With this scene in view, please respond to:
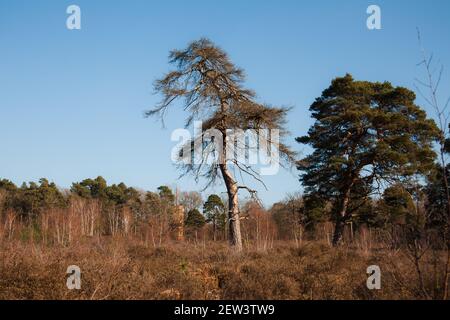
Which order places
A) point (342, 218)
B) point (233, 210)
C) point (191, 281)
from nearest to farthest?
point (191, 281) < point (233, 210) < point (342, 218)

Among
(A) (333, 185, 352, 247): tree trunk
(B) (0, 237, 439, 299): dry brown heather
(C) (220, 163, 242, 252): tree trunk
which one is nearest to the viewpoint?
(B) (0, 237, 439, 299): dry brown heather

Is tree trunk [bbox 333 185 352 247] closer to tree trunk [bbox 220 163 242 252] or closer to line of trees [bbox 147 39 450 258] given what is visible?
line of trees [bbox 147 39 450 258]

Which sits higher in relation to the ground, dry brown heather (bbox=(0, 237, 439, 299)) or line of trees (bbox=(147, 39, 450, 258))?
line of trees (bbox=(147, 39, 450, 258))

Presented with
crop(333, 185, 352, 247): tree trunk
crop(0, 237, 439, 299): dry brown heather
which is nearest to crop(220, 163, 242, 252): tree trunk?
crop(0, 237, 439, 299): dry brown heather

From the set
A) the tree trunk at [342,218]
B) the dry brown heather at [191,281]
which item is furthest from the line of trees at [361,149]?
the dry brown heather at [191,281]

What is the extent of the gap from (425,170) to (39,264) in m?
19.3

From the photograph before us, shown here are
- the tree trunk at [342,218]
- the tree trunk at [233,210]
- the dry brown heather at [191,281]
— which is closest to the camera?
the dry brown heather at [191,281]

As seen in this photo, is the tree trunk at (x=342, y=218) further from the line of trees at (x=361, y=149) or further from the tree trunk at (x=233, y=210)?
the tree trunk at (x=233, y=210)

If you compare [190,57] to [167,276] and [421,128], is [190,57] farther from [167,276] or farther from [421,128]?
[421,128]

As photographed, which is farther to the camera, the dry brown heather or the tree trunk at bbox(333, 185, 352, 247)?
the tree trunk at bbox(333, 185, 352, 247)

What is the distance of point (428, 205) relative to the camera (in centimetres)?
609

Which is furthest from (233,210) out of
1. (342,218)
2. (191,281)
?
(342,218)

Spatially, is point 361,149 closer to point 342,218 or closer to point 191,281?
point 342,218
